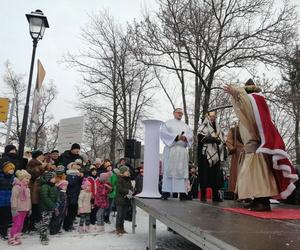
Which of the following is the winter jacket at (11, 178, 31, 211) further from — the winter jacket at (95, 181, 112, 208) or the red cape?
the red cape

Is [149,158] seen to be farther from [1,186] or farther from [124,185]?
[1,186]

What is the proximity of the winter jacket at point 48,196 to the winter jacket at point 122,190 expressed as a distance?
Answer: 4.66ft

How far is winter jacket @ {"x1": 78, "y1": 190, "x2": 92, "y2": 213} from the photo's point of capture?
25.4ft

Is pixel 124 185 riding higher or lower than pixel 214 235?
higher

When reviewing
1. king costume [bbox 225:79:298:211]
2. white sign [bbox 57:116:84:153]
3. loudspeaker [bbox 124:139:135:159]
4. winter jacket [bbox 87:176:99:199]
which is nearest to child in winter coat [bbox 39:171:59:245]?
winter jacket [bbox 87:176:99:199]

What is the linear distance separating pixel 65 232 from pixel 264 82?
1169 cm

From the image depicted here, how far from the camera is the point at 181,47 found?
1514 cm

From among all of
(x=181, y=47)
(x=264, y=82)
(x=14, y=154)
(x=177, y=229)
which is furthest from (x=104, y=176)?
(x=264, y=82)

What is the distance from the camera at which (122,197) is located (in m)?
7.91

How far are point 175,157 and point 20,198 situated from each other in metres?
3.04

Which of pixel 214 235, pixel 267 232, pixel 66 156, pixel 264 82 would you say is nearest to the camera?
pixel 214 235

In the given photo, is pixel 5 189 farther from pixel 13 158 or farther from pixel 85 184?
pixel 85 184

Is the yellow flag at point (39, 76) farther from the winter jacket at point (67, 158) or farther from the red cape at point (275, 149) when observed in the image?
the red cape at point (275, 149)

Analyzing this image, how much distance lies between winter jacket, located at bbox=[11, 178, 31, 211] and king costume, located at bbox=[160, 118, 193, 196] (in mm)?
2615
